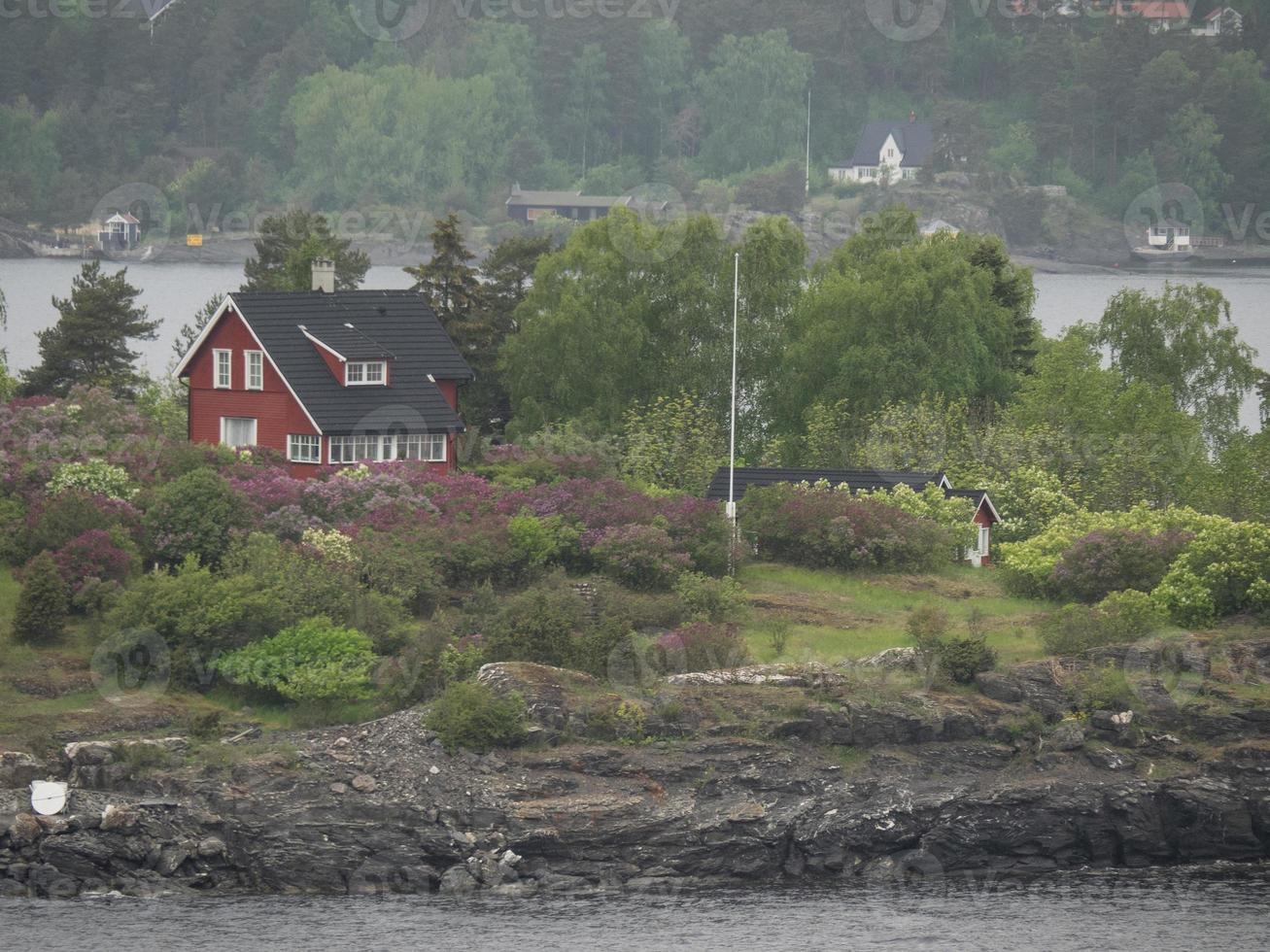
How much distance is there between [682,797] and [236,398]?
978 inches

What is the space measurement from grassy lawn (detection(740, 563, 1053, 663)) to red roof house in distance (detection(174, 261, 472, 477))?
472 inches

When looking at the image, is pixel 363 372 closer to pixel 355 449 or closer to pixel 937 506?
pixel 355 449

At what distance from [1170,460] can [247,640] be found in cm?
3286

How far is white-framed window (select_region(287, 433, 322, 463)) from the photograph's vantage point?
6412cm

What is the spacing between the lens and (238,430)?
217 ft

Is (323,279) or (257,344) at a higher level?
(323,279)

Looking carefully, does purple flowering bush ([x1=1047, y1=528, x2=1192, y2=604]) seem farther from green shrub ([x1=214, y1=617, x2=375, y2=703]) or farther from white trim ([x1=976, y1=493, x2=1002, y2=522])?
green shrub ([x1=214, y1=617, x2=375, y2=703])

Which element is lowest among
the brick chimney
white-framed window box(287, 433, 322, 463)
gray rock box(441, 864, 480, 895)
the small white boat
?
gray rock box(441, 864, 480, 895)

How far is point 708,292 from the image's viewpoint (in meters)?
75.5

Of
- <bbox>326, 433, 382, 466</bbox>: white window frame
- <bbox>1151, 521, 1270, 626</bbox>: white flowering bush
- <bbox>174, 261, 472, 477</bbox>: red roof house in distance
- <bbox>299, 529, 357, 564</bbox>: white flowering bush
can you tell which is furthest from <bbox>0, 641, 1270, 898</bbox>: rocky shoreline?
<bbox>174, 261, 472, 477</bbox>: red roof house in distance

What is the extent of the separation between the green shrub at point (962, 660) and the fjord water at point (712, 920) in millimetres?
6285

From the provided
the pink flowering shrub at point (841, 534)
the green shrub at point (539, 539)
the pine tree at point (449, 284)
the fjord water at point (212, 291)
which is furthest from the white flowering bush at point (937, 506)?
the fjord water at point (212, 291)

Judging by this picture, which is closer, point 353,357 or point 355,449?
point 355,449

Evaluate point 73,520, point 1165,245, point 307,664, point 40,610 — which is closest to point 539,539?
point 307,664
